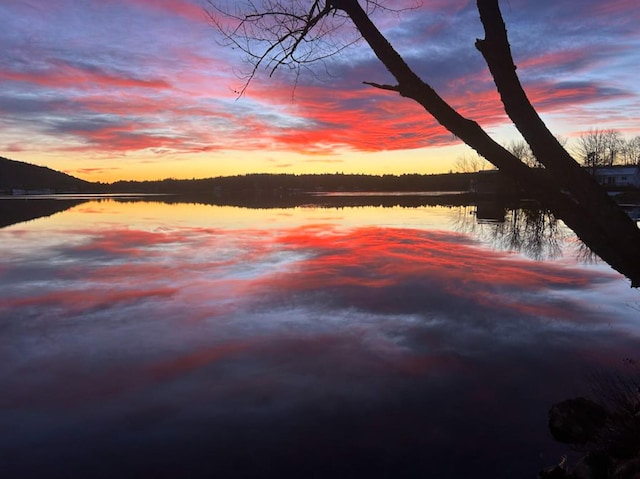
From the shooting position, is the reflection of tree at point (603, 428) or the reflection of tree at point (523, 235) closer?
the reflection of tree at point (603, 428)

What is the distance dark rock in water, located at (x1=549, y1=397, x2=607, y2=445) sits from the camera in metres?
5.95

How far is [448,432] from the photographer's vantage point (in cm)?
621

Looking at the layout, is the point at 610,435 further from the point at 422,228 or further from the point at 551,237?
the point at 422,228

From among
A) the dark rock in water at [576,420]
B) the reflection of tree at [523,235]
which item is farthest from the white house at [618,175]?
the dark rock in water at [576,420]

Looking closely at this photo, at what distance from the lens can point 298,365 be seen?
8.26 meters

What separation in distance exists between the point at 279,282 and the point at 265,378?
24.0 feet

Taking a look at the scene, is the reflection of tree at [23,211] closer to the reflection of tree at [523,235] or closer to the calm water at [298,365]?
the calm water at [298,365]

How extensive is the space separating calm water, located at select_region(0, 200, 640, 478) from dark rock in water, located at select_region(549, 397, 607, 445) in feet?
0.78

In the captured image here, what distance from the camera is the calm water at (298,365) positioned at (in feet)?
18.9

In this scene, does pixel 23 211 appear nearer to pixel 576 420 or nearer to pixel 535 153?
pixel 576 420

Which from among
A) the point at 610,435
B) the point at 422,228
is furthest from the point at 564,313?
the point at 422,228

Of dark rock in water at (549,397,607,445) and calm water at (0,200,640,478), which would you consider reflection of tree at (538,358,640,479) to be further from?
calm water at (0,200,640,478)

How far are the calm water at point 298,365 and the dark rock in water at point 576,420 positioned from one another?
0.24 meters

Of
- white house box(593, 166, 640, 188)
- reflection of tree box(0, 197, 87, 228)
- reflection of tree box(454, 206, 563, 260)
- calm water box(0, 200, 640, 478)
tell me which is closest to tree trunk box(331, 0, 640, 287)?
calm water box(0, 200, 640, 478)
